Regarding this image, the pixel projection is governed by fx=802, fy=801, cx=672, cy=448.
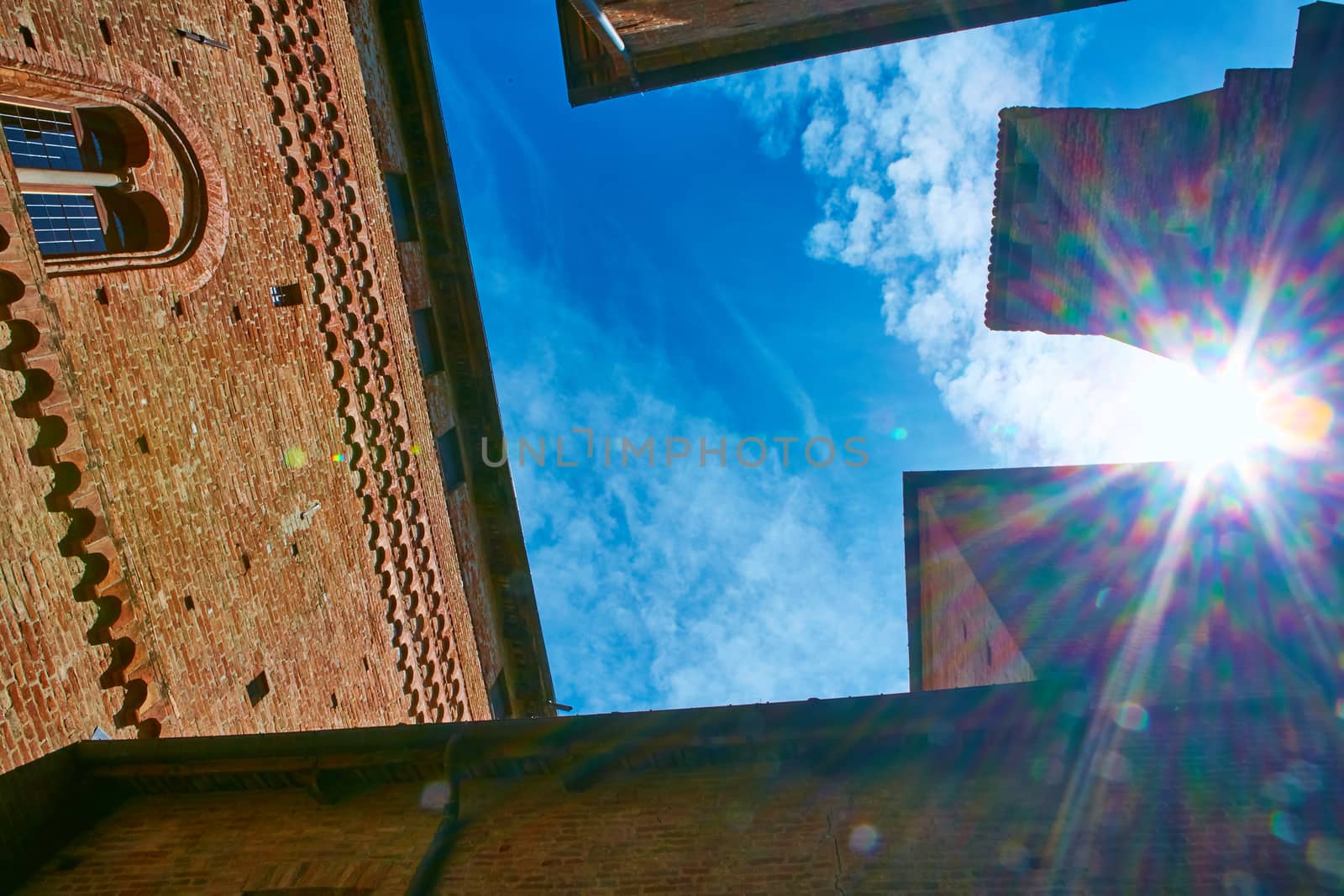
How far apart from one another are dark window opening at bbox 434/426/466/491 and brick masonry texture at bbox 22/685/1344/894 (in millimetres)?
7462

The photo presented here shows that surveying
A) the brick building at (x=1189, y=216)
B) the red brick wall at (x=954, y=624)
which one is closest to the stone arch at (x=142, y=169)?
the red brick wall at (x=954, y=624)

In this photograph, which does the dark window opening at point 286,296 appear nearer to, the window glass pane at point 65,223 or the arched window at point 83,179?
the arched window at point 83,179

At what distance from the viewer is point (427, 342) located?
1332 cm

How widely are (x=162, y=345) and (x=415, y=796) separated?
511 cm

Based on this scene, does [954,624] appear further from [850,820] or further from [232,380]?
[232,380]

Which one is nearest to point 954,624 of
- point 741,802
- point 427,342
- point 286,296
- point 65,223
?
point 741,802

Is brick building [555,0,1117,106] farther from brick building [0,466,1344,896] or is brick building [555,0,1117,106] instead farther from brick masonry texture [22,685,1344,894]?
brick masonry texture [22,685,1344,894]

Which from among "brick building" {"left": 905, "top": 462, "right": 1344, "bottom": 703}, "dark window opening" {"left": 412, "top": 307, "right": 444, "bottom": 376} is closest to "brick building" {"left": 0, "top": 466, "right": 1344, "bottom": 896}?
"brick building" {"left": 905, "top": 462, "right": 1344, "bottom": 703}

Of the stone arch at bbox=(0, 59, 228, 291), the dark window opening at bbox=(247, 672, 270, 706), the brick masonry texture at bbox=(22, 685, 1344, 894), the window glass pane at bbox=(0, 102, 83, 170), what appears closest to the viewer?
the brick masonry texture at bbox=(22, 685, 1344, 894)

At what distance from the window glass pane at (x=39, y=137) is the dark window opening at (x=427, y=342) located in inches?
215

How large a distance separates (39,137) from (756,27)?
8.99 m

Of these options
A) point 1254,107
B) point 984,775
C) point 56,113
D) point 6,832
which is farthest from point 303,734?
point 1254,107

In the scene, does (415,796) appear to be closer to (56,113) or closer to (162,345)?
(162,345)

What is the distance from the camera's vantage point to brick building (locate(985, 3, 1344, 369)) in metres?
6.83
